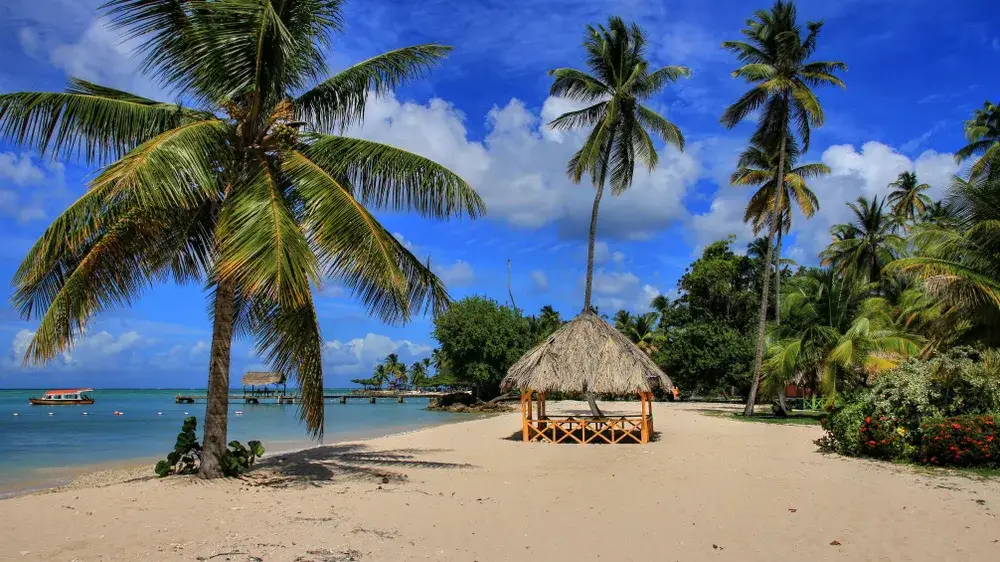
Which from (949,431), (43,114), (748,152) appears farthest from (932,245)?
(43,114)

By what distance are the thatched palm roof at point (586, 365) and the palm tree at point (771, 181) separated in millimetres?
12231

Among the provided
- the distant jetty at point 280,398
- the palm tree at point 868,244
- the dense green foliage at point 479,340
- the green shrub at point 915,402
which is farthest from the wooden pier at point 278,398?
the green shrub at point 915,402

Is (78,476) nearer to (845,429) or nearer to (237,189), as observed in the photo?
(237,189)

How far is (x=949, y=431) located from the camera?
38.4 ft

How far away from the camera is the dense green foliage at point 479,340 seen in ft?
140

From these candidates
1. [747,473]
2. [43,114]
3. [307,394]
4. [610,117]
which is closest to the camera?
[43,114]

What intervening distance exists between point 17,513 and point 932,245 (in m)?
17.2

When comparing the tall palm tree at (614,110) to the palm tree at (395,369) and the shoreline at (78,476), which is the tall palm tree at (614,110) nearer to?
the shoreline at (78,476)

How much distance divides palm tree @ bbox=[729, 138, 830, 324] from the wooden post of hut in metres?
12.1

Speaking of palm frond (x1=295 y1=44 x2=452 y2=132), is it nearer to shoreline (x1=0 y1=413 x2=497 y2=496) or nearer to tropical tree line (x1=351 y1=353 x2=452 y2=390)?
shoreline (x1=0 y1=413 x2=497 y2=496)

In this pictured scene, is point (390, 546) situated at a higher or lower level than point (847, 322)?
lower

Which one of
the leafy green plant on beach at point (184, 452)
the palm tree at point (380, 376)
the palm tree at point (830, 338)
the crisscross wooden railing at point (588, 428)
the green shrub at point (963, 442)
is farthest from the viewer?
the palm tree at point (380, 376)

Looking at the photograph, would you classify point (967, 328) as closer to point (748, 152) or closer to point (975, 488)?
point (975, 488)

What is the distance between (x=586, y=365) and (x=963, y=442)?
292 inches
